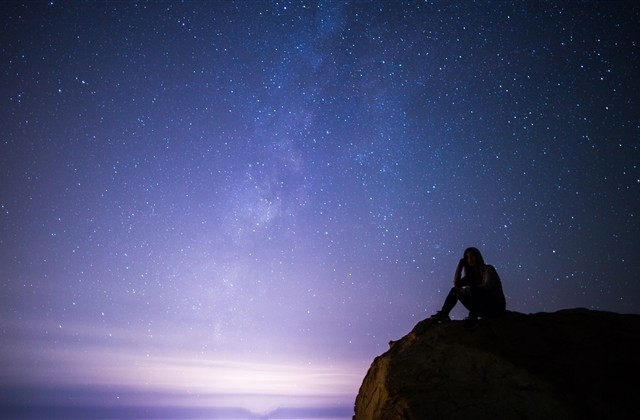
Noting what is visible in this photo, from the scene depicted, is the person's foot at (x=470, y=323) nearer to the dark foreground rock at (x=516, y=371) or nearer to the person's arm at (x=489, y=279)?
the dark foreground rock at (x=516, y=371)

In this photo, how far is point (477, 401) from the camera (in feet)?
18.5

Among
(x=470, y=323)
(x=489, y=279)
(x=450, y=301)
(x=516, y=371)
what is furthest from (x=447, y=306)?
(x=516, y=371)

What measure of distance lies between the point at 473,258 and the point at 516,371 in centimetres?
208

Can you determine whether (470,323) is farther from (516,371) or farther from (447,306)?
(516,371)

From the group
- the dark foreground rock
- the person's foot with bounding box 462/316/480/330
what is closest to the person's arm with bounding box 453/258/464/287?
the person's foot with bounding box 462/316/480/330

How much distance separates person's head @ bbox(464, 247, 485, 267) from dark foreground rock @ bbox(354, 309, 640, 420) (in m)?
1.15

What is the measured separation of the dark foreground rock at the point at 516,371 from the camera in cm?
542

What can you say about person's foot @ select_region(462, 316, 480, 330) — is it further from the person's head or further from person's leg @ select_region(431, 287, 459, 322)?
the person's head

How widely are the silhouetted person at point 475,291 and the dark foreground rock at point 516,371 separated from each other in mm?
228

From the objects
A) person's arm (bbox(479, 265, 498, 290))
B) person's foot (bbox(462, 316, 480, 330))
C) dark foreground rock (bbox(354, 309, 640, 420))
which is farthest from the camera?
person's foot (bbox(462, 316, 480, 330))

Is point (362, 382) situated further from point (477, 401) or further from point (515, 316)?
point (515, 316)

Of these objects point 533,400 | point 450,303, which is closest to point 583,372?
point 533,400

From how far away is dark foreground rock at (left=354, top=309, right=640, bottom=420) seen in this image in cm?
542

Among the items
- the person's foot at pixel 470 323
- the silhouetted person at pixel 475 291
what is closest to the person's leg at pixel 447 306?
the silhouetted person at pixel 475 291
